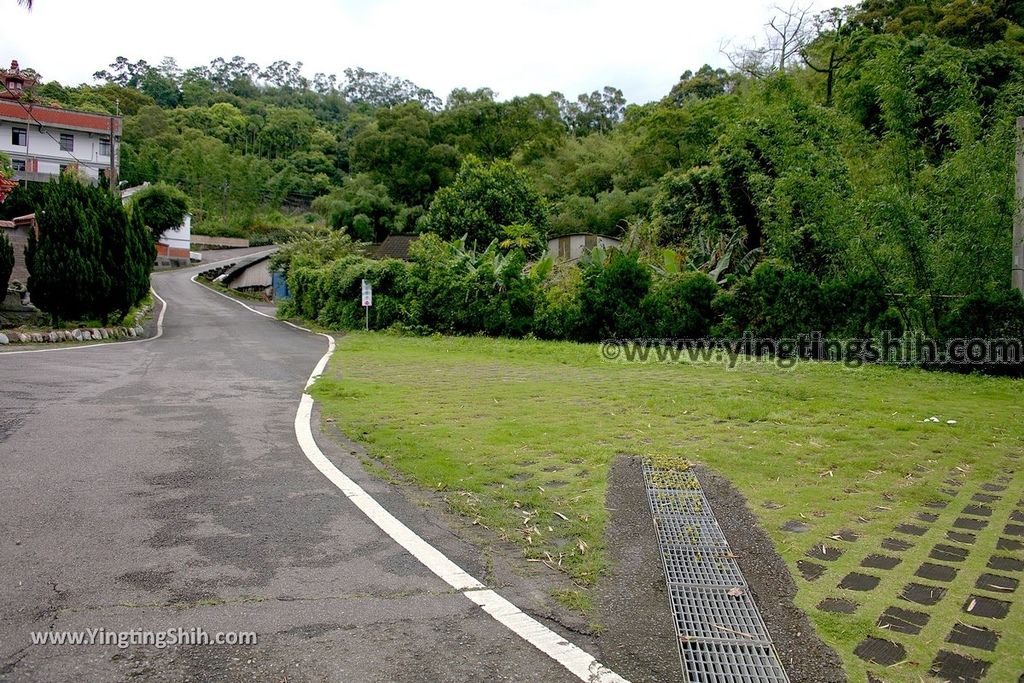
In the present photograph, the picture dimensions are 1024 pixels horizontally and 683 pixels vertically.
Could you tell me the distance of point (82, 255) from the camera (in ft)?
66.0

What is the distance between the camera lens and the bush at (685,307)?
16406 millimetres

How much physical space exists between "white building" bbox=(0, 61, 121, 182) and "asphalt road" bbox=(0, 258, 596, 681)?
185 ft

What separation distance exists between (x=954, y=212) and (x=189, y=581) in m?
12.7

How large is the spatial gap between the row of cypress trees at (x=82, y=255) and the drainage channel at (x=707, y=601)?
64.7 ft

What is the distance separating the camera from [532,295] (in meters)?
20.5

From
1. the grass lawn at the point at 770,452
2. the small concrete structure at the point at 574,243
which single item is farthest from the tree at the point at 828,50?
the grass lawn at the point at 770,452

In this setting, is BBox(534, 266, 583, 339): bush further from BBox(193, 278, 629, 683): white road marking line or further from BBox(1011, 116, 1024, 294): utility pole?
BBox(193, 278, 629, 683): white road marking line

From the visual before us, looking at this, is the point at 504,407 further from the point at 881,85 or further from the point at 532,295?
the point at 532,295

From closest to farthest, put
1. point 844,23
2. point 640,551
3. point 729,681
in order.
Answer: point 729,681 → point 640,551 → point 844,23

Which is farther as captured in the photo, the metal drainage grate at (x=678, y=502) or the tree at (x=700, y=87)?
the tree at (x=700, y=87)

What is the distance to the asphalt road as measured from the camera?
2971 millimetres

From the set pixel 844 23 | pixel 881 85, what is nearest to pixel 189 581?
pixel 881 85
